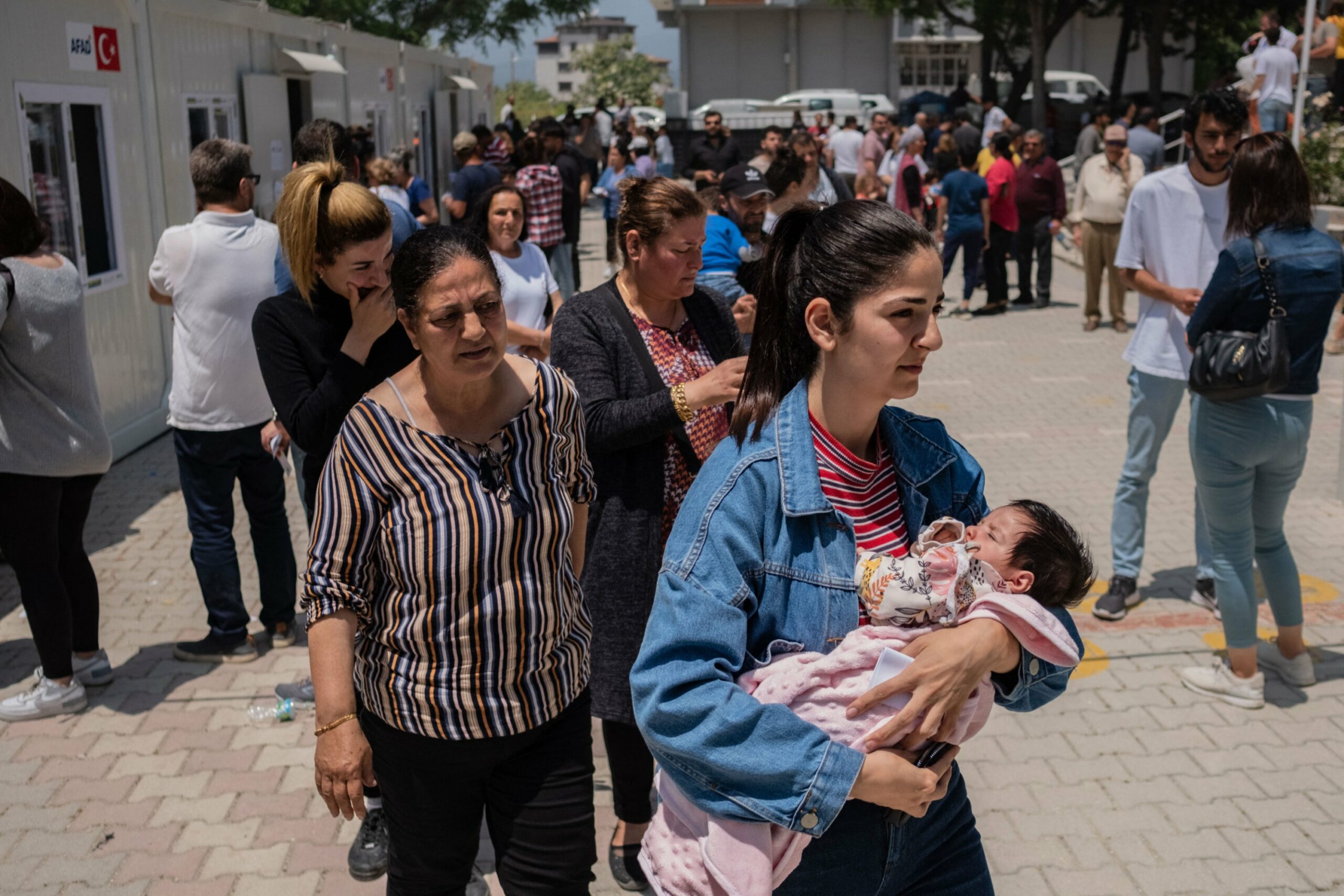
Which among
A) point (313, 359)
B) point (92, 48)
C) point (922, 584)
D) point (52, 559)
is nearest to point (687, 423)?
point (313, 359)

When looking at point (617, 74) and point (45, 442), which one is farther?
point (617, 74)

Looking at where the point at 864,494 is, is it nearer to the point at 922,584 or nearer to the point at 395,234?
the point at 922,584

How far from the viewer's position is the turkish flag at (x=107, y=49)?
8531 mm

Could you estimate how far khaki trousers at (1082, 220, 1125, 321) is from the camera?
12.8 meters

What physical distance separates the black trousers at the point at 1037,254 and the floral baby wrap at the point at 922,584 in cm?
1313

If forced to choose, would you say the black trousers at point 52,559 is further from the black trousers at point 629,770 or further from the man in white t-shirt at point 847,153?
the man in white t-shirt at point 847,153

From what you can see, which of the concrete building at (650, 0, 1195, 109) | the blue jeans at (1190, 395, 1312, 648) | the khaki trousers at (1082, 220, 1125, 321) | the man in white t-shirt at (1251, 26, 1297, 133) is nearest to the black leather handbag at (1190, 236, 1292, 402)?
the blue jeans at (1190, 395, 1312, 648)

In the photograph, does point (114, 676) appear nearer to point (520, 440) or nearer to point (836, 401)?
point (520, 440)

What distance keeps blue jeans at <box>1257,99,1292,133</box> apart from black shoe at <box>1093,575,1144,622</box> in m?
12.7

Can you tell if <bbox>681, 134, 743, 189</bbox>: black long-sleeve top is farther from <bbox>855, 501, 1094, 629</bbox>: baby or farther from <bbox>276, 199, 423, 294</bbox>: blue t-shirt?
<bbox>855, 501, 1094, 629</bbox>: baby

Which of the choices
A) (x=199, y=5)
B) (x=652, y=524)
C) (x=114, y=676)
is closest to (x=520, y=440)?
(x=652, y=524)

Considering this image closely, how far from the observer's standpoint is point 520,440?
278 centimetres

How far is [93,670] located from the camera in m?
5.12

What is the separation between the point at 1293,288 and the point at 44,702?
4.94 metres
